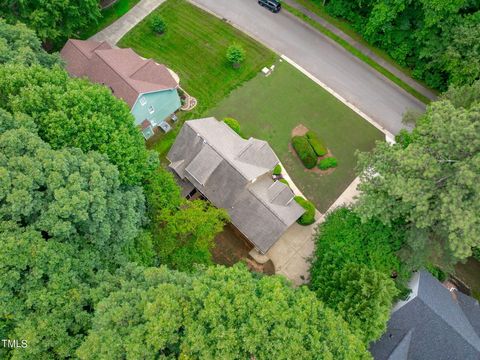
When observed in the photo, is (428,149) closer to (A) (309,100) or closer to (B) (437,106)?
(B) (437,106)

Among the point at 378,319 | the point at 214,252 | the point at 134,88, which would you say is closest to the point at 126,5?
the point at 134,88

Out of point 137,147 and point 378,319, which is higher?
point 378,319

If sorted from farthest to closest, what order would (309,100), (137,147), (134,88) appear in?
(309,100)
(134,88)
(137,147)

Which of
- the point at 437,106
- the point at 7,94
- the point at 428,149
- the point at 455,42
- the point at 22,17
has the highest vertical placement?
the point at 455,42

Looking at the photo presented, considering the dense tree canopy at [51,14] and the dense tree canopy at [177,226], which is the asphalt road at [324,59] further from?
the dense tree canopy at [177,226]

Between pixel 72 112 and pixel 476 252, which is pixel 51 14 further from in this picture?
pixel 476 252

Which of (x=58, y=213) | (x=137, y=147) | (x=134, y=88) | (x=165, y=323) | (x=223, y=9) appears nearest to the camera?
(x=165, y=323)
